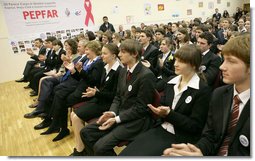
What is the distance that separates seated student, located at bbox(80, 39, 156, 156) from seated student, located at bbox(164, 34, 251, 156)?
0.58m

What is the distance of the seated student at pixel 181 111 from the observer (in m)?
1.60

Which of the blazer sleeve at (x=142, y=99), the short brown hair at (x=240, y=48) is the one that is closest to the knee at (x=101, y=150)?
the blazer sleeve at (x=142, y=99)

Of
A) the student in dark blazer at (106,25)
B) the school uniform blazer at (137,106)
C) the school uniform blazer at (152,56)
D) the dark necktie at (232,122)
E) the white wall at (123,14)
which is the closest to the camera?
the dark necktie at (232,122)

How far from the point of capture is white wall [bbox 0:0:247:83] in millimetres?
6829

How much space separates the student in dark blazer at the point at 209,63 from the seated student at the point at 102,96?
3.30ft

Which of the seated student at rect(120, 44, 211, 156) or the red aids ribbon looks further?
the red aids ribbon

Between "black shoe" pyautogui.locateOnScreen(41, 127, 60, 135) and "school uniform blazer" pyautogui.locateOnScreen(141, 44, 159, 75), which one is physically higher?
"school uniform blazer" pyautogui.locateOnScreen(141, 44, 159, 75)

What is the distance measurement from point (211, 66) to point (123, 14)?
682 cm

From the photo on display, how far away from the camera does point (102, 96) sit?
96.8 inches

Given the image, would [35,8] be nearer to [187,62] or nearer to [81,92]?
[81,92]

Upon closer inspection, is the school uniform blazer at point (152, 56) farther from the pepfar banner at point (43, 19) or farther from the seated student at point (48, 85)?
the pepfar banner at point (43, 19)

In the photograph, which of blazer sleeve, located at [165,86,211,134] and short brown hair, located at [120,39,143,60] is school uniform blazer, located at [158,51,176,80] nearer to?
short brown hair, located at [120,39,143,60]

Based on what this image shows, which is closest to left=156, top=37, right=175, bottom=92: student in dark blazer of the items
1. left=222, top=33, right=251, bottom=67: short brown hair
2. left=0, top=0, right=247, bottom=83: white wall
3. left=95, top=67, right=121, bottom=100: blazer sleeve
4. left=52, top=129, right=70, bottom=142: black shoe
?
left=95, top=67, right=121, bottom=100: blazer sleeve

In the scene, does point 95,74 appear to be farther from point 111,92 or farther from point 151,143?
point 151,143
